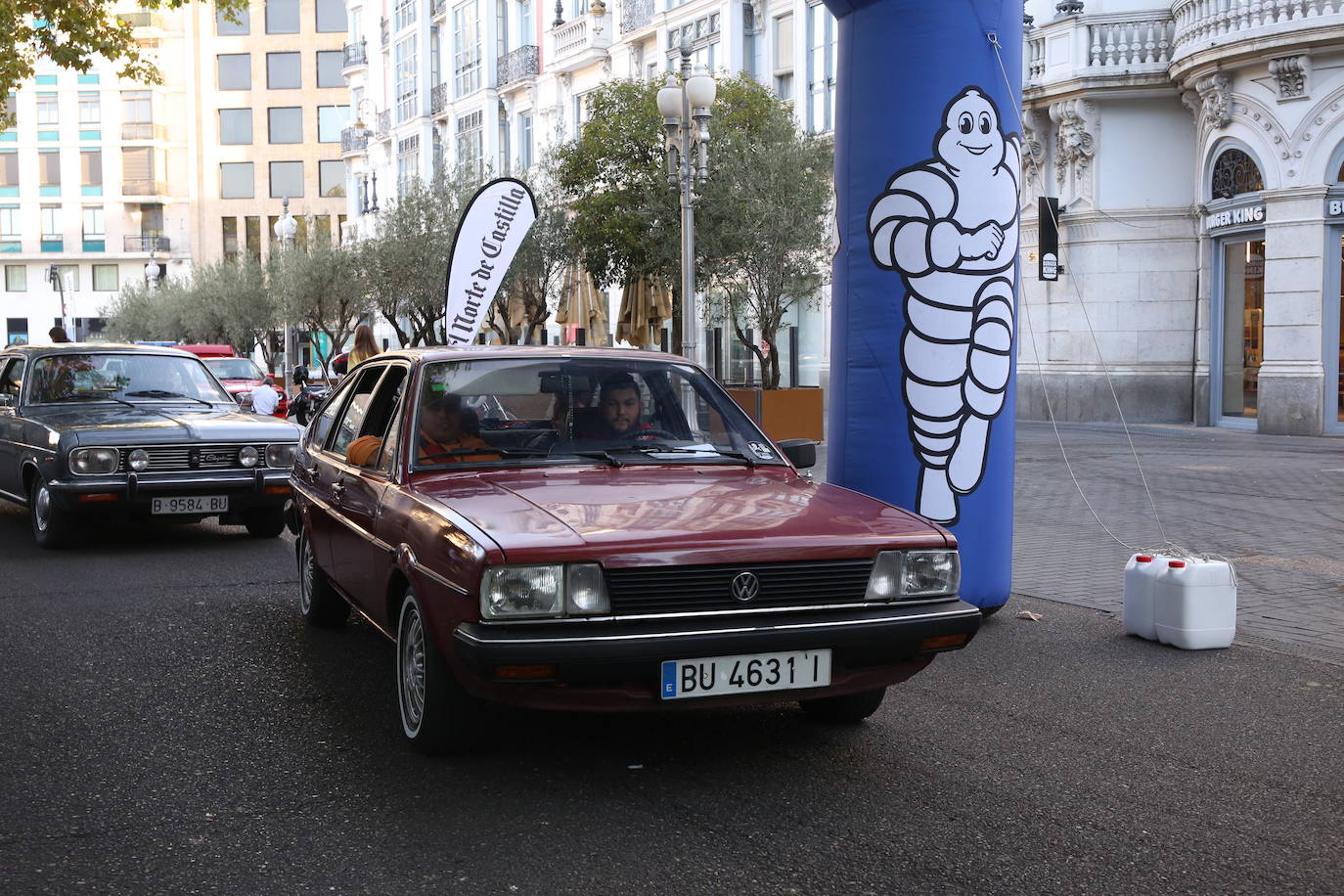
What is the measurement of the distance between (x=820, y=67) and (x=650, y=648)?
2904 centimetres

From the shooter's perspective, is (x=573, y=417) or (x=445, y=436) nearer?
(x=445, y=436)

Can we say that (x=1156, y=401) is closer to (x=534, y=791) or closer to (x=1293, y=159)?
(x=1293, y=159)

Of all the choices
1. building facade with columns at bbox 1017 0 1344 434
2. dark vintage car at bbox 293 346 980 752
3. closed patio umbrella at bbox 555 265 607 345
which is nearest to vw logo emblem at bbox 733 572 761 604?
dark vintage car at bbox 293 346 980 752

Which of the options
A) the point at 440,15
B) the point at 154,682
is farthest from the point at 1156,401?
the point at 440,15

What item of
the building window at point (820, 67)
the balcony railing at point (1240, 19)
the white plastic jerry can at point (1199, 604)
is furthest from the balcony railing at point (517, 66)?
the white plastic jerry can at point (1199, 604)

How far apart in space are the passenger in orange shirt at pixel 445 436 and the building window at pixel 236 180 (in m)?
85.0

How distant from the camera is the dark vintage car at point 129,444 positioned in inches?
400

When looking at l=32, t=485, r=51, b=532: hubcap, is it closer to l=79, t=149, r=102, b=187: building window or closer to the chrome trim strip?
the chrome trim strip

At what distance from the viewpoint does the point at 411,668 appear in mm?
5133

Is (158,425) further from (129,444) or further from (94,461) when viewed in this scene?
(94,461)

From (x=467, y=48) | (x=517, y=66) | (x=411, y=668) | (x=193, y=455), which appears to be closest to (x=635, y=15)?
(x=517, y=66)

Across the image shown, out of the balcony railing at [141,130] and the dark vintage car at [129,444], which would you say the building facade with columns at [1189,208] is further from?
the balcony railing at [141,130]

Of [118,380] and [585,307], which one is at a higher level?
[585,307]

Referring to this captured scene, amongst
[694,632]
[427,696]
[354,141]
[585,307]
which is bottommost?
[427,696]
